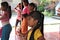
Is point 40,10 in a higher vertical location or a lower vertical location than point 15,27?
higher

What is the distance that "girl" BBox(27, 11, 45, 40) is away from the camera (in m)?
1.52

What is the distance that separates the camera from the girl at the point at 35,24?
59.9 inches

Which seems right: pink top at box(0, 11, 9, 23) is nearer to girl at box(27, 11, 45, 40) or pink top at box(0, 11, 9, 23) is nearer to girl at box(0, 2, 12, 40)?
girl at box(0, 2, 12, 40)

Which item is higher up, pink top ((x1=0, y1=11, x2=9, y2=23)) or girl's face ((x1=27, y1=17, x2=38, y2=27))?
pink top ((x1=0, y1=11, x2=9, y2=23))

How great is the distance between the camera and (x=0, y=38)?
157 cm

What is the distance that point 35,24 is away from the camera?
5.01 feet

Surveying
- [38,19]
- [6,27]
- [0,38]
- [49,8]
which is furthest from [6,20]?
[49,8]

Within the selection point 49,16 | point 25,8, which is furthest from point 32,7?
point 49,16

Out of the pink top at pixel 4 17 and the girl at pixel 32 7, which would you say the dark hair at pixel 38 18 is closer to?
the girl at pixel 32 7

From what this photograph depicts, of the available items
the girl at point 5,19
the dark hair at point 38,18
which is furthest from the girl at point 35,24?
the girl at point 5,19

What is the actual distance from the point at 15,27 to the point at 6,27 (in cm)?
8

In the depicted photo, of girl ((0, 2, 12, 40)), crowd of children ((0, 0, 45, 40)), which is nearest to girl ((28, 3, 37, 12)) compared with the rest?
crowd of children ((0, 0, 45, 40))

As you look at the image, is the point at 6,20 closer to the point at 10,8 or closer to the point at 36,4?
the point at 10,8

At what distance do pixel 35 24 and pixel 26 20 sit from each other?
3.5 inches
